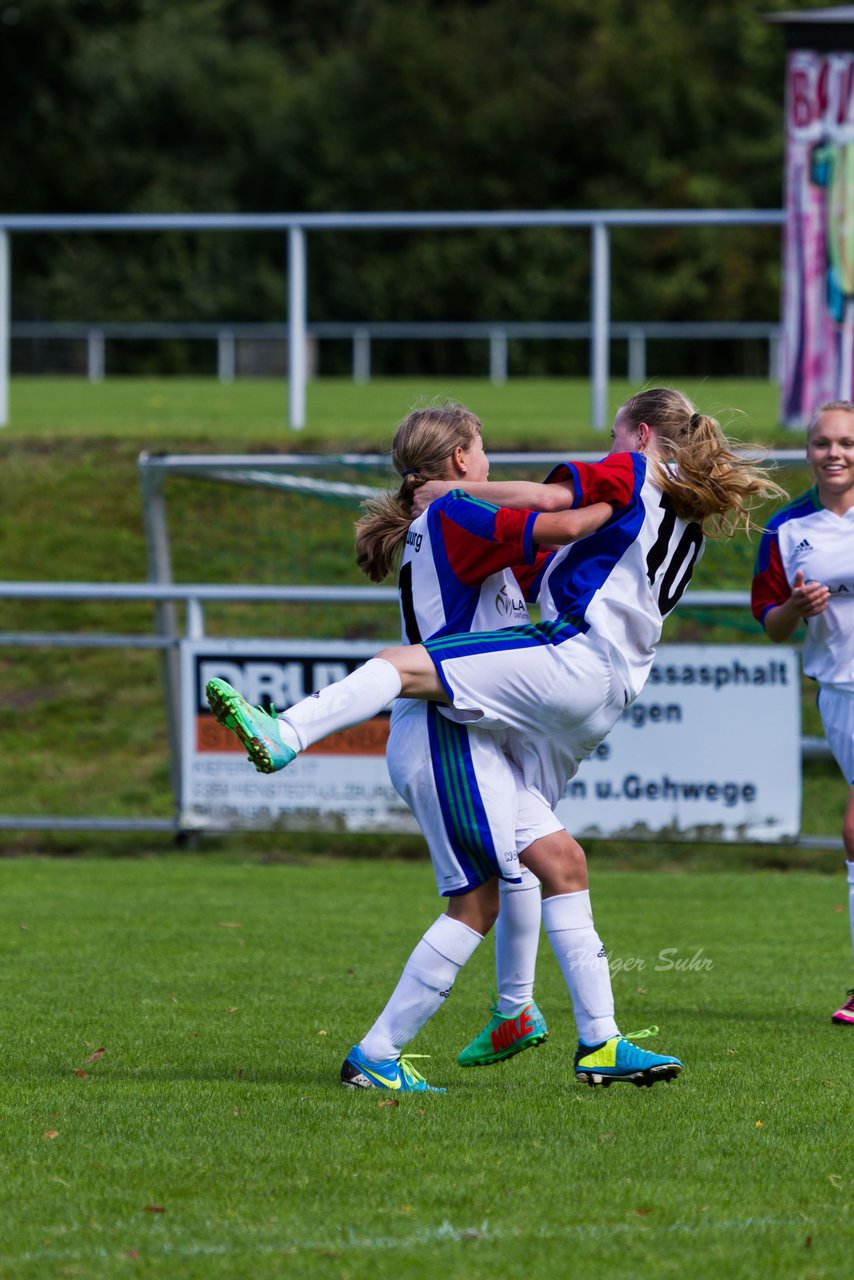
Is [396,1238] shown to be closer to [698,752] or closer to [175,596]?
[698,752]

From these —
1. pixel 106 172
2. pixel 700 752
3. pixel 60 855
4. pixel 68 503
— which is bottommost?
pixel 60 855

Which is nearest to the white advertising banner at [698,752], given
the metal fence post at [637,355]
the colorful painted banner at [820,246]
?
the colorful painted banner at [820,246]

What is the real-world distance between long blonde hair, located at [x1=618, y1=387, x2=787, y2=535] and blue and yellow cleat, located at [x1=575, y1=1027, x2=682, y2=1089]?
1.30 meters

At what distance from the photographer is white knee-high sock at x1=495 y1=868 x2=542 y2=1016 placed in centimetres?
484

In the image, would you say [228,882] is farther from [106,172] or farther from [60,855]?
[106,172]

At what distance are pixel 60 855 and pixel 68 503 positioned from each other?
13.3 feet

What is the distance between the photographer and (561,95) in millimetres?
41125

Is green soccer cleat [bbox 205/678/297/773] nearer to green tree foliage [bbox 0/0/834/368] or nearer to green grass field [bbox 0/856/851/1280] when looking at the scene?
green grass field [bbox 0/856/851/1280]

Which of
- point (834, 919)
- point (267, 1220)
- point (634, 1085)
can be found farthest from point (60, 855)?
point (267, 1220)

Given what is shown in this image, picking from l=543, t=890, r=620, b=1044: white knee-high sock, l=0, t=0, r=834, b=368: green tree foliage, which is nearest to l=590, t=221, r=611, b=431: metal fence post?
l=543, t=890, r=620, b=1044: white knee-high sock

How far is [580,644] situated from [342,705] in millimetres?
593

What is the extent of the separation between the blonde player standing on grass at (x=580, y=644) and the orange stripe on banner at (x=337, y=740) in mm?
4857

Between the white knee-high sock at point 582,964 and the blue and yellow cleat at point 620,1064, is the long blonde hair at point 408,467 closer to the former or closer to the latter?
the white knee-high sock at point 582,964

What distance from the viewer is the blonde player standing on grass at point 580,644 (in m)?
4.32
